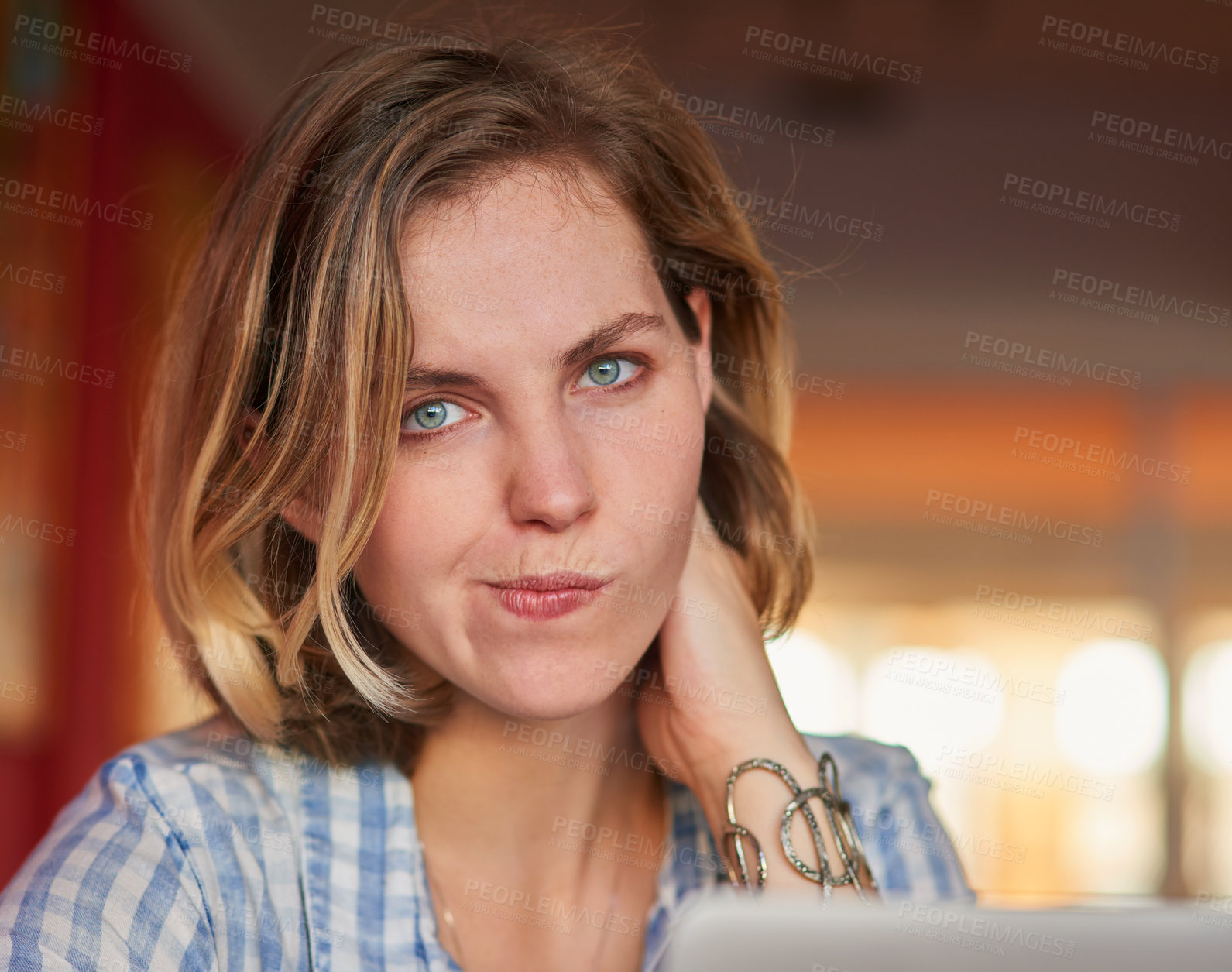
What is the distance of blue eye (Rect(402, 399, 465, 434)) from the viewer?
0.96m

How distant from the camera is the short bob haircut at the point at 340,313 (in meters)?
0.96

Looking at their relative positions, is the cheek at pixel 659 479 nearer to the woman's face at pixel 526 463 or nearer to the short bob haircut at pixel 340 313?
the woman's face at pixel 526 463

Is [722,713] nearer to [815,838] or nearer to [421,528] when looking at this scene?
[815,838]

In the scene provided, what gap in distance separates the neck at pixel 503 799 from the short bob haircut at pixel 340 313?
0.04 m

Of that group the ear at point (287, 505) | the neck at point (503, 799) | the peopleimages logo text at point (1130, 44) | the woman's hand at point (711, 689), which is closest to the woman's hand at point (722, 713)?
the woman's hand at point (711, 689)

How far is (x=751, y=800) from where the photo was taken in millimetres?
1042

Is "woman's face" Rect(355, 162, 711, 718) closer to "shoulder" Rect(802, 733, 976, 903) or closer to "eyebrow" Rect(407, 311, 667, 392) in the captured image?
"eyebrow" Rect(407, 311, 667, 392)

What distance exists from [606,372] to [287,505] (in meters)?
0.33

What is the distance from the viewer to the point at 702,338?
117 centimetres

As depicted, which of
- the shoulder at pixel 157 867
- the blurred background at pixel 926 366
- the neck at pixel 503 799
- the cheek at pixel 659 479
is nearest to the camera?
the shoulder at pixel 157 867

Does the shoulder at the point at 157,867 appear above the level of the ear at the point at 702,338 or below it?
below

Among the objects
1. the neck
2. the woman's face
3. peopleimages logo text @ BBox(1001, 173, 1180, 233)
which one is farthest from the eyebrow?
peopleimages logo text @ BBox(1001, 173, 1180, 233)

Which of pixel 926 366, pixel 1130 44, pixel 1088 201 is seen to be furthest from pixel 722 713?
pixel 926 366

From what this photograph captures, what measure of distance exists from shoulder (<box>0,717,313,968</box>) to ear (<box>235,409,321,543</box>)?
0.25 metres
